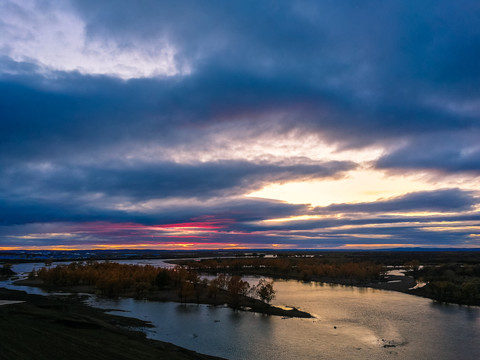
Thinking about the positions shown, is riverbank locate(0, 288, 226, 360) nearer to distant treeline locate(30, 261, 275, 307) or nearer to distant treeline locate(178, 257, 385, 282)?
distant treeline locate(30, 261, 275, 307)

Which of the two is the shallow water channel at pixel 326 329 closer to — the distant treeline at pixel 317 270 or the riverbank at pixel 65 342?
the riverbank at pixel 65 342

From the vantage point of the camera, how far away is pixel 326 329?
46000mm

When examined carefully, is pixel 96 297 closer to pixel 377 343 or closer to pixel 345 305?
pixel 345 305

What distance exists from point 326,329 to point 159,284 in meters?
48.6

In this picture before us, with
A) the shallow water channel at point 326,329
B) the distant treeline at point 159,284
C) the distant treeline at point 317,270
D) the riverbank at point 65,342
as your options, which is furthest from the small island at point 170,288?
the distant treeline at point 317,270

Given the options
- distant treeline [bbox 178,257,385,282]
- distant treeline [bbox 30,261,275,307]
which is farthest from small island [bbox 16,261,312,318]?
distant treeline [bbox 178,257,385,282]

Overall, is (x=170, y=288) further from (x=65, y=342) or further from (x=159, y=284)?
(x=65, y=342)

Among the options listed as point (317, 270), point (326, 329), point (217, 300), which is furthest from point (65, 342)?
point (317, 270)

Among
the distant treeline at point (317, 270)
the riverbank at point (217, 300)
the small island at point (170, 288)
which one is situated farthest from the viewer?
the distant treeline at point (317, 270)

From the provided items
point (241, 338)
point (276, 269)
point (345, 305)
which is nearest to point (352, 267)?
point (276, 269)

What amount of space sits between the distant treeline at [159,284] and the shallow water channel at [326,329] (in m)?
4.91

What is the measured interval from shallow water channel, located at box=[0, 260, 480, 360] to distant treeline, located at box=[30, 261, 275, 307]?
16.1 ft

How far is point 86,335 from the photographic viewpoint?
32.0 meters

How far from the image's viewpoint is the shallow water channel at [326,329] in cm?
3669
